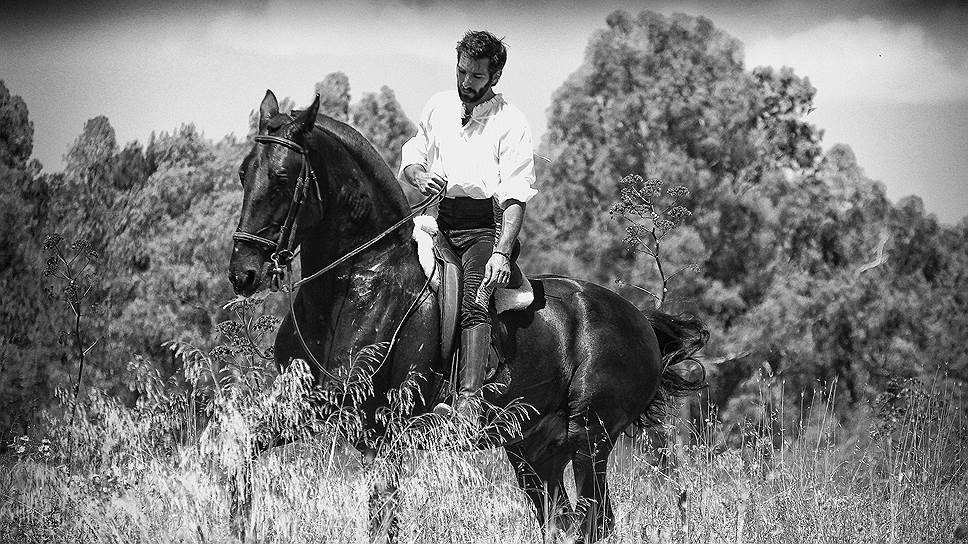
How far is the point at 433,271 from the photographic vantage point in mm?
5438

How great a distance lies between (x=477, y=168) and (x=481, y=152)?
0.28ft

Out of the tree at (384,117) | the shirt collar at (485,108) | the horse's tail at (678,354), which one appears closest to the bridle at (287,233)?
the shirt collar at (485,108)

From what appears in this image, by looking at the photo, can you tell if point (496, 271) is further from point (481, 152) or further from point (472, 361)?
point (481, 152)

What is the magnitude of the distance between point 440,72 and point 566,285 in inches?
309

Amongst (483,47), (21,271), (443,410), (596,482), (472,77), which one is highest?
(483,47)

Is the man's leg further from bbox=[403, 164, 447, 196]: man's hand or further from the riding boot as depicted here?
bbox=[403, 164, 447, 196]: man's hand

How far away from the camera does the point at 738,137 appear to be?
22.6m

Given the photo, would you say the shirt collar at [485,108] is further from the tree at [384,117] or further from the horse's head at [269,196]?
the tree at [384,117]

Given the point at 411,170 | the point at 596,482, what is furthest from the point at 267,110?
the point at 596,482

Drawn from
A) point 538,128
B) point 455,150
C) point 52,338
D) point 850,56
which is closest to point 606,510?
point 455,150

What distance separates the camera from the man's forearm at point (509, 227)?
17.8 feet

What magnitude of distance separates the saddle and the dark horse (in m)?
0.06

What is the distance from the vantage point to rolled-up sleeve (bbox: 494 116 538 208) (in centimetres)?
555

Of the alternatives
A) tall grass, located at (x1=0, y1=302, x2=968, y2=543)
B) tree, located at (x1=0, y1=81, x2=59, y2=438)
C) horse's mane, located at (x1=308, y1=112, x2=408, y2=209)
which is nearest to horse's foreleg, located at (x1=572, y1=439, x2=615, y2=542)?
tall grass, located at (x1=0, y1=302, x2=968, y2=543)
